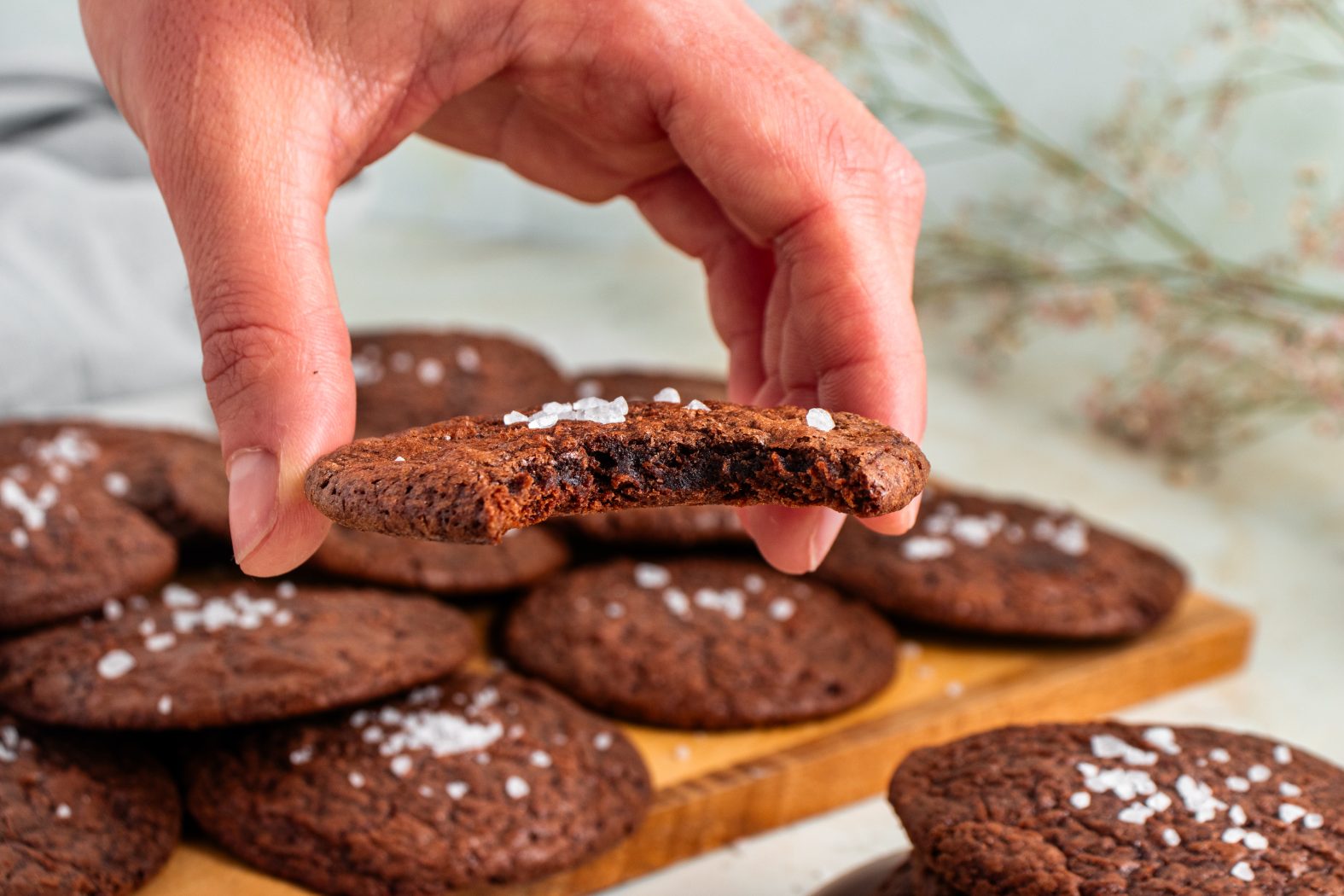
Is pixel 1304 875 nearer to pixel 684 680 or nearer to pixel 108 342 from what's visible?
pixel 684 680

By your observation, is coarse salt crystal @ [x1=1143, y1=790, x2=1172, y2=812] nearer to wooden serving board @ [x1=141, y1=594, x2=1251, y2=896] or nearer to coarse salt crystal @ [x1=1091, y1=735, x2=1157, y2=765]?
coarse salt crystal @ [x1=1091, y1=735, x2=1157, y2=765]

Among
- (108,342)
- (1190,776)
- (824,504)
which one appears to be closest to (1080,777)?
(1190,776)

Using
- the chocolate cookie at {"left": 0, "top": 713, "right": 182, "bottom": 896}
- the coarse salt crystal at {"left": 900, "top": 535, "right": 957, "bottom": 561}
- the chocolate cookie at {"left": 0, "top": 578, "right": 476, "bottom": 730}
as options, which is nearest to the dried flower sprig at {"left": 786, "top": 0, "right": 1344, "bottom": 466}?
the coarse salt crystal at {"left": 900, "top": 535, "right": 957, "bottom": 561}

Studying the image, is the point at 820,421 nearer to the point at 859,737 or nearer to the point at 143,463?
the point at 859,737

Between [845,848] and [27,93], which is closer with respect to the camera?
[845,848]

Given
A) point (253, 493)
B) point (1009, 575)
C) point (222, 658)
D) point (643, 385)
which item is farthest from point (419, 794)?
point (643, 385)

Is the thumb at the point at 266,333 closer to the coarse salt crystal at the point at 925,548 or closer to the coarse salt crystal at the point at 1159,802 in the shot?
the coarse salt crystal at the point at 1159,802
